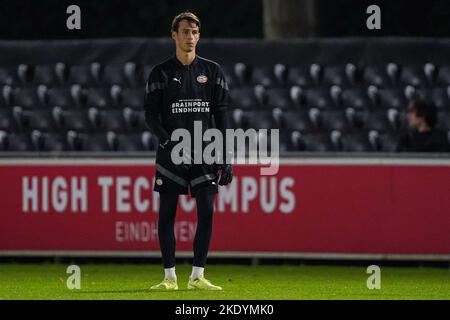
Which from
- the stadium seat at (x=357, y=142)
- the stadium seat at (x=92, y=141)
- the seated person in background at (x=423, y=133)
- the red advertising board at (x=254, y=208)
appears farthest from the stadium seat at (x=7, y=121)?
the seated person in background at (x=423, y=133)

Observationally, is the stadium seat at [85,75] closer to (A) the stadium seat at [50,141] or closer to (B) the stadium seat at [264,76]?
(A) the stadium seat at [50,141]

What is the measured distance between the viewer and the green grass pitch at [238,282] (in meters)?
12.2

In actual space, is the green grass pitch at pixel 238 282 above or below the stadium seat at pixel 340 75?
below

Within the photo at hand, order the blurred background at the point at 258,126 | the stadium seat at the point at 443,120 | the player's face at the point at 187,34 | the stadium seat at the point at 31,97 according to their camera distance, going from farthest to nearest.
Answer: the stadium seat at the point at 31,97, the stadium seat at the point at 443,120, the blurred background at the point at 258,126, the player's face at the point at 187,34

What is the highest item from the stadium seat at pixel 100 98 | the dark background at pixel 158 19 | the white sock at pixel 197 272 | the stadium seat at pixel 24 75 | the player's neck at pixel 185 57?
the dark background at pixel 158 19

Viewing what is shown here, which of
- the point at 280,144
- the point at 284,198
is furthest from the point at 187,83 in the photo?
the point at 280,144

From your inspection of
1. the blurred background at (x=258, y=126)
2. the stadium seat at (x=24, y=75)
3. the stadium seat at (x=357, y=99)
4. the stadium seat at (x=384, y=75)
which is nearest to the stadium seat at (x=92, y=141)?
the blurred background at (x=258, y=126)

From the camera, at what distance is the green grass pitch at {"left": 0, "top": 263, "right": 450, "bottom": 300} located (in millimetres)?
12195

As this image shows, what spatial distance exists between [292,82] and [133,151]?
1.83 m

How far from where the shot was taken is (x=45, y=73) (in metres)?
17.8

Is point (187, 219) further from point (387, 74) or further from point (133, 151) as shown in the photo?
point (387, 74)

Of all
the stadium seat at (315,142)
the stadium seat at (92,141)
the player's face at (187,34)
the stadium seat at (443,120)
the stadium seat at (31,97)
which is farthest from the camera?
the stadium seat at (31,97)

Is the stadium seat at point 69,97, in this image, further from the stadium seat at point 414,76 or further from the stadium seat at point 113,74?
the stadium seat at point 414,76

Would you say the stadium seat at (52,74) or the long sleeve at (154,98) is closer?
the long sleeve at (154,98)
